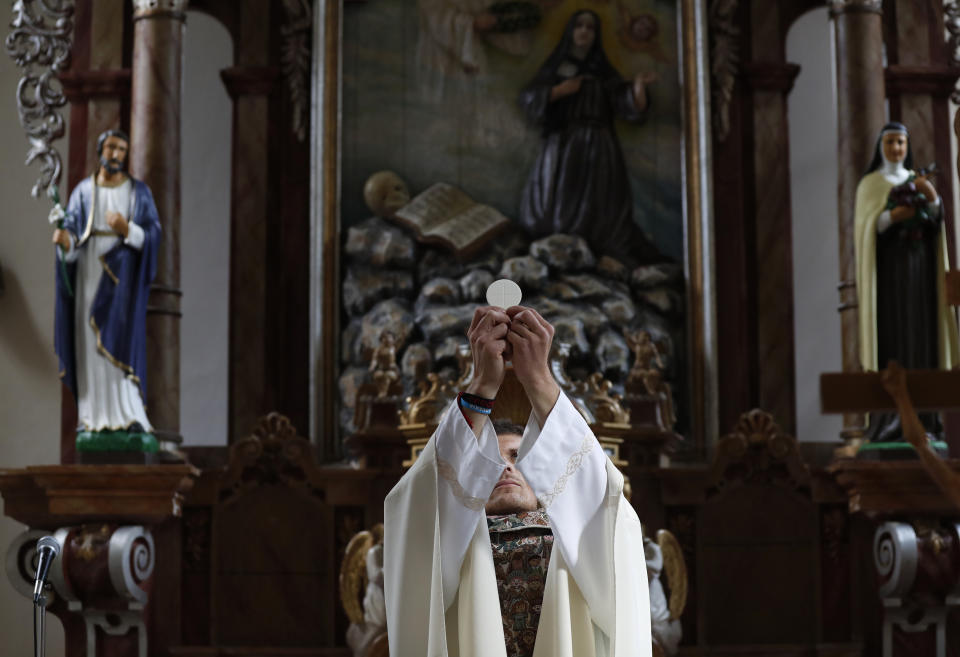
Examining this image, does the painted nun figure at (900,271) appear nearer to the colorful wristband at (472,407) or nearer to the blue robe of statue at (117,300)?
the blue robe of statue at (117,300)

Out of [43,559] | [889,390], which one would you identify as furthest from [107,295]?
[889,390]

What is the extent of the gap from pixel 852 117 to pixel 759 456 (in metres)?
1.86

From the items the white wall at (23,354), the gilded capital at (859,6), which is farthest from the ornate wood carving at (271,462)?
the gilded capital at (859,6)

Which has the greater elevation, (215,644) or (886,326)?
(886,326)

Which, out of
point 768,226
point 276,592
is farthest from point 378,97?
point 276,592

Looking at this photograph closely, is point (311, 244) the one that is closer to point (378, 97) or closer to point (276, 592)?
point (378, 97)

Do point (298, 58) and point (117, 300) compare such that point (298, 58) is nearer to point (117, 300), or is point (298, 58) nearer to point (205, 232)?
point (205, 232)

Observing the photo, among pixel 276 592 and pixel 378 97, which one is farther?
pixel 378 97

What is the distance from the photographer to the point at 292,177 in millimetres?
8188

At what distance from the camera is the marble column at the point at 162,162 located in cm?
720

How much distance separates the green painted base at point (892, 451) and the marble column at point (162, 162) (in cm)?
340

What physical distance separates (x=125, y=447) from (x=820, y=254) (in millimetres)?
4109

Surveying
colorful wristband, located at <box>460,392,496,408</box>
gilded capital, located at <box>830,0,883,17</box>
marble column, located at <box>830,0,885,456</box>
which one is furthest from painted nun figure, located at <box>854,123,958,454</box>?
colorful wristband, located at <box>460,392,496,408</box>

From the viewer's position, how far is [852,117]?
7.39 meters
